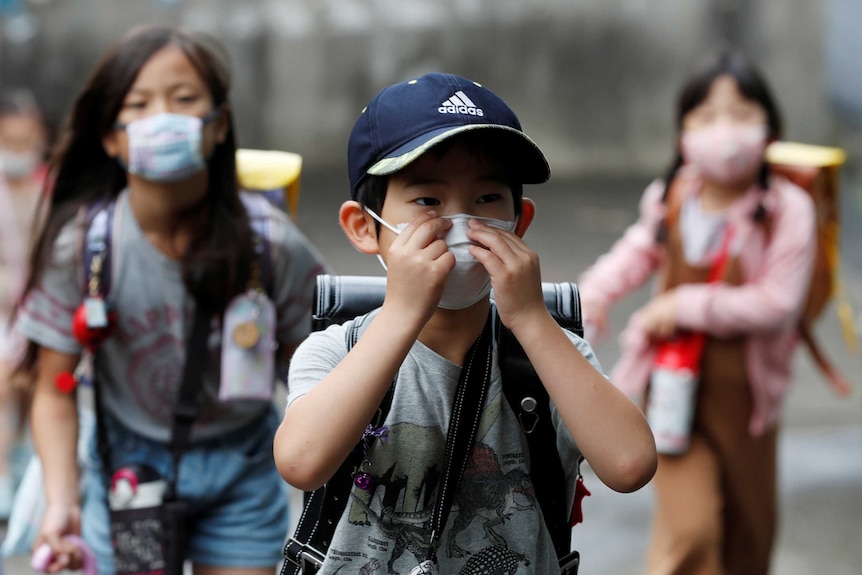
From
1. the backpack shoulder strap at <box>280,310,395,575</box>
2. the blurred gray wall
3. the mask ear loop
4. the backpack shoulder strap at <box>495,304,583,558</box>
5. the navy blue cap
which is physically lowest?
the backpack shoulder strap at <box>280,310,395,575</box>

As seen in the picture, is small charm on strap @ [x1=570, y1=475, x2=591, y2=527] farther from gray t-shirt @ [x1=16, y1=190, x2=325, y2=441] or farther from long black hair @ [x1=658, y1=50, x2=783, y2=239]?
long black hair @ [x1=658, y1=50, x2=783, y2=239]

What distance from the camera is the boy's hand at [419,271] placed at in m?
2.19

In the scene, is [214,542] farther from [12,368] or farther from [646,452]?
[646,452]

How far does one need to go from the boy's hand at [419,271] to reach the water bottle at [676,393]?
2455 millimetres

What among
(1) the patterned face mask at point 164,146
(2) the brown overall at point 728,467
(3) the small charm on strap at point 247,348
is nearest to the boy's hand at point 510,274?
(3) the small charm on strap at point 247,348

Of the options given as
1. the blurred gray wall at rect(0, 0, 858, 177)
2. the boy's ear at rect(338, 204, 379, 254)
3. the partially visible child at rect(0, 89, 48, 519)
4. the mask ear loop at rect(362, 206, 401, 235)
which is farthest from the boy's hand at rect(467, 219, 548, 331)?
the blurred gray wall at rect(0, 0, 858, 177)

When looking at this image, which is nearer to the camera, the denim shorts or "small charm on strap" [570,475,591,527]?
"small charm on strap" [570,475,591,527]

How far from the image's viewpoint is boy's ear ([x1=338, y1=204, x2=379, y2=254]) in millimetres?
2424

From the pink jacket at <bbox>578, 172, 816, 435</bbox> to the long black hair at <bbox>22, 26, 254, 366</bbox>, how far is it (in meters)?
1.55

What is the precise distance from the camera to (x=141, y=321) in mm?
3637

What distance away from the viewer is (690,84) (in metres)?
4.85

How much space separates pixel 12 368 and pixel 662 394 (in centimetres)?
212

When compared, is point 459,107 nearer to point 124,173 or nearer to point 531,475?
point 531,475

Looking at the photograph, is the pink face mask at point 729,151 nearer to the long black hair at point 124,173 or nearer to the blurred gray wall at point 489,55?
the long black hair at point 124,173
